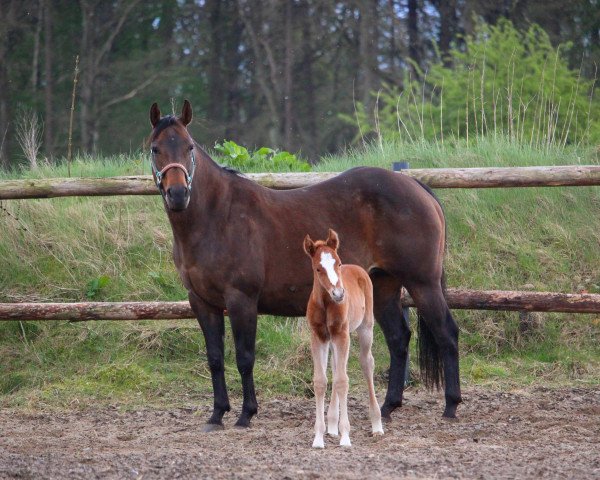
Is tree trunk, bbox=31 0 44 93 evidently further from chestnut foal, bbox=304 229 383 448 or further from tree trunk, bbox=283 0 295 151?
chestnut foal, bbox=304 229 383 448

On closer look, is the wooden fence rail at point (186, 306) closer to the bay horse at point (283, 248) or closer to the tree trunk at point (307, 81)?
the bay horse at point (283, 248)

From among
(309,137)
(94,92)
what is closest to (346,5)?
(309,137)

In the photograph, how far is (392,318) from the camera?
6.19m

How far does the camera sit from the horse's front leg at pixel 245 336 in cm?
550

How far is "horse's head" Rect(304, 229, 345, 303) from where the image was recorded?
4465 millimetres

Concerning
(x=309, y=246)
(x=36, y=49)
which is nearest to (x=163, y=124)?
(x=309, y=246)

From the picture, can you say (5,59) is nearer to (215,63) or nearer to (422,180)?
(215,63)

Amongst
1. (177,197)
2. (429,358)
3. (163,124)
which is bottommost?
(429,358)

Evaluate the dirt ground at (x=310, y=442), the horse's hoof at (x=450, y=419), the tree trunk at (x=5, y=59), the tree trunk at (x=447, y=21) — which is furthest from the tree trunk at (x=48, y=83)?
the horse's hoof at (x=450, y=419)

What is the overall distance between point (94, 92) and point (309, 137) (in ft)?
17.4

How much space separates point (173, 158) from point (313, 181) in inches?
78.9

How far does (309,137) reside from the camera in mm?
22125

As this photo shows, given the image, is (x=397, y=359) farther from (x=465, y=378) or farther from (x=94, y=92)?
(x=94, y=92)

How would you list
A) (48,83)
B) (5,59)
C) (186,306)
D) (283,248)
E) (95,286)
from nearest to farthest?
1. (283,248)
2. (186,306)
3. (95,286)
4. (48,83)
5. (5,59)
